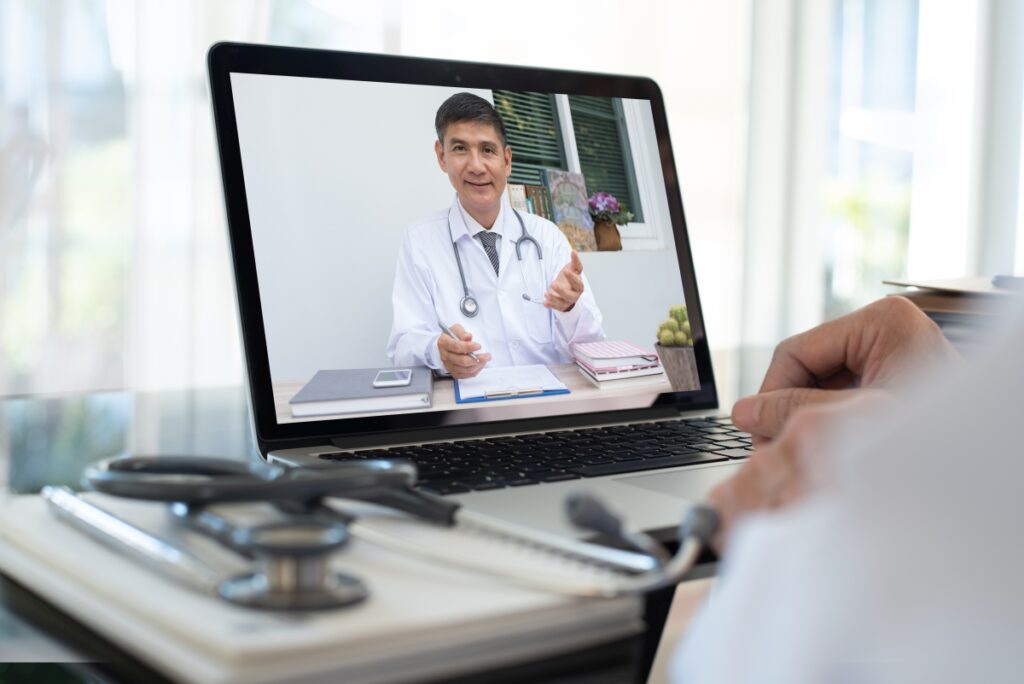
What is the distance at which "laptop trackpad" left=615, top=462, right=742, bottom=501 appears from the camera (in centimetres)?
63

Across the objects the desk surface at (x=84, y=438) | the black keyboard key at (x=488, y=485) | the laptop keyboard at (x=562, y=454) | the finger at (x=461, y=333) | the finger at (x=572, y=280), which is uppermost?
the finger at (x=572, y=280)

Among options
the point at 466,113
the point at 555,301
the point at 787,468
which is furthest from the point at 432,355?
the point at 787,468

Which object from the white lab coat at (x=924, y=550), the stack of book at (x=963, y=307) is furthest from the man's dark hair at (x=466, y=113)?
the white lab coat at (x=924, y=550)

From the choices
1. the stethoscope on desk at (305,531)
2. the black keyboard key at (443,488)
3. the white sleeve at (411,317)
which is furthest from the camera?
the white sleeve at (411,317)

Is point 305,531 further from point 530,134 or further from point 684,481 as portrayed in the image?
point 530,134

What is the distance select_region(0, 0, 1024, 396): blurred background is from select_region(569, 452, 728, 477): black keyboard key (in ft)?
8.13

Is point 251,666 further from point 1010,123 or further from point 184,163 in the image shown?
point 1010,123

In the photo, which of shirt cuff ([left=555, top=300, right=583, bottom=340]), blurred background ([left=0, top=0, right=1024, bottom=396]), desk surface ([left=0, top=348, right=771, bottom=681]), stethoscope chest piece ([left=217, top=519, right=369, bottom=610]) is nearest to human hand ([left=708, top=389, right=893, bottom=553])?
stethoscope chest piece ([left=217, top=519, right=369, bottom=610])

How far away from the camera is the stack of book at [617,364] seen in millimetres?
950

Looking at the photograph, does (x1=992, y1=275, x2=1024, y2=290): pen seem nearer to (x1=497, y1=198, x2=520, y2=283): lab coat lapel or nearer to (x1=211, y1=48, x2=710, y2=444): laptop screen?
(x1=211, y1=48, x2=710, y2=444): laptop screen

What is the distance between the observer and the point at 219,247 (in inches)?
122

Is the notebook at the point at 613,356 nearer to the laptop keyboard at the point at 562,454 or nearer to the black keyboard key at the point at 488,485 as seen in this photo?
the laptop keyboard at the point at 562,454

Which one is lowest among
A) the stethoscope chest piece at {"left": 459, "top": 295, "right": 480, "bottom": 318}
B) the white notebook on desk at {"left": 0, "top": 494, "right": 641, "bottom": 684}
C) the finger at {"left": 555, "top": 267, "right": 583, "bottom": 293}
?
the white notebook on desk at {"left": 0, "top": 494, "right": 641, "bottom": 684}

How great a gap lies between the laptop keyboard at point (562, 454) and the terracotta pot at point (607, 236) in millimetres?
184
